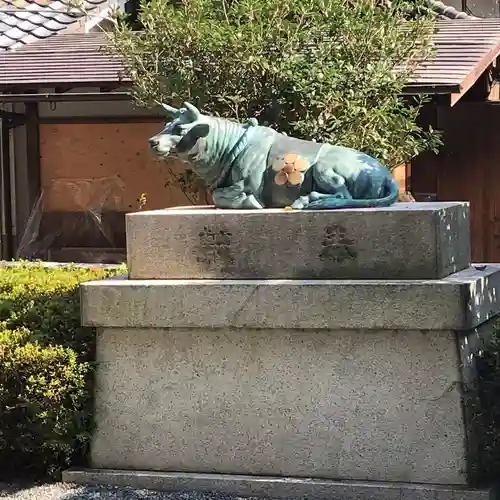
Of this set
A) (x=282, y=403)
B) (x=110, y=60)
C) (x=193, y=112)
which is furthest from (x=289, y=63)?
(x=110, y=60)

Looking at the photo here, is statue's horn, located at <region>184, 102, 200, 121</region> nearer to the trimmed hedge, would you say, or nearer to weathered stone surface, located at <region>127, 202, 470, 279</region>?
weathered stone surface, located at <region>127, 202, 470, 279</region>

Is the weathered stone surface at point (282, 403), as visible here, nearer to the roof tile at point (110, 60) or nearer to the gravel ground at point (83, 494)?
the gravel ground at point (83, 494)

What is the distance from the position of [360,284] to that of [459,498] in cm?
118

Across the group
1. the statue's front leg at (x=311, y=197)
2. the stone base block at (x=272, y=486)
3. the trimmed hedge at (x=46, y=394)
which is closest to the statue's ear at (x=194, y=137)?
the statue's front leg at (x=311, y=197)

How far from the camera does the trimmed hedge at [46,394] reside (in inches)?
217

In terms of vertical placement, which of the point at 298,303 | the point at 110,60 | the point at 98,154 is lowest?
the point at 298,303

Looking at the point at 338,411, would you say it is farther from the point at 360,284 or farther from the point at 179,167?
the point at 179,167

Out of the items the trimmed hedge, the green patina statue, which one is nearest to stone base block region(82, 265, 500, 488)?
the trimmed hedge

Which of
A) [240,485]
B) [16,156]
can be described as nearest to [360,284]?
[240,485]

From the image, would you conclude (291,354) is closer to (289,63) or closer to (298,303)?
(298,303)

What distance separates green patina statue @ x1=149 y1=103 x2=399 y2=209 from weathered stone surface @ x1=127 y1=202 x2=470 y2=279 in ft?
0.52

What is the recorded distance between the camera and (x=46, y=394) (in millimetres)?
5465

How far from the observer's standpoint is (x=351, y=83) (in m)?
7.31

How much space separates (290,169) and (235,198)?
1.14 feet
